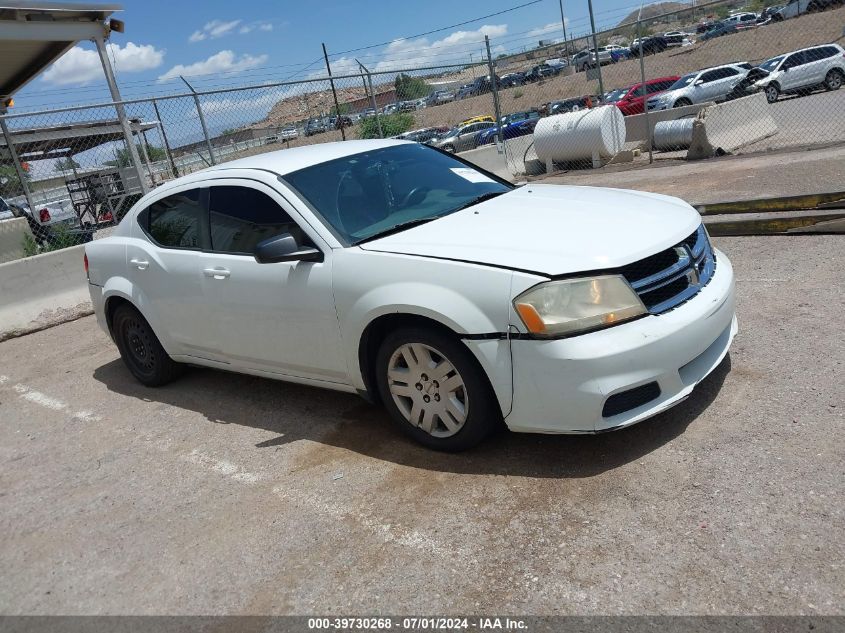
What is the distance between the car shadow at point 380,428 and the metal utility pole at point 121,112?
5524 mm

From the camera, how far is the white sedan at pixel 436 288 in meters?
3.13

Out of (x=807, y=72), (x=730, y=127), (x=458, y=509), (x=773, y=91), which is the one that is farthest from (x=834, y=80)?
(x=458, y=509)

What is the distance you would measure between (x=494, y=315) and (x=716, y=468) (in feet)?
3.88

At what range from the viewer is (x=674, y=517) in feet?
9.30

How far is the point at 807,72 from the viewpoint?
23.5 meters

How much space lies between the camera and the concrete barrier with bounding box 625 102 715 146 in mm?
16047

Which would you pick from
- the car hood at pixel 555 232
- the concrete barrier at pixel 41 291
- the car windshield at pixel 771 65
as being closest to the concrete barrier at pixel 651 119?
the car windshield at pixel 771 65

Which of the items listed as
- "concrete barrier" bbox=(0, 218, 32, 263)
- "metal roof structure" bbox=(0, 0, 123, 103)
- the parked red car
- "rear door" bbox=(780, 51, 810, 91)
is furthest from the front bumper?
"rear door" bbox=(780, 51, 810, 91)

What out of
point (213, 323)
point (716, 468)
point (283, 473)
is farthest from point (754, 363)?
point (213, 323)

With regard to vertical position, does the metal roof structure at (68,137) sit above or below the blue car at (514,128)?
above

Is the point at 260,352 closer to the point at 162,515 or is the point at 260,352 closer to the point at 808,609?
the point at 162,515

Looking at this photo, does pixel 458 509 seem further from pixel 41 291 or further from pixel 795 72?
pixel 795 72

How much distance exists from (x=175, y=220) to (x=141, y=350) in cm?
123

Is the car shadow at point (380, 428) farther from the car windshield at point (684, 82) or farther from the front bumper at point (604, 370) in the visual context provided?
the car windshield at point (684, 82)
